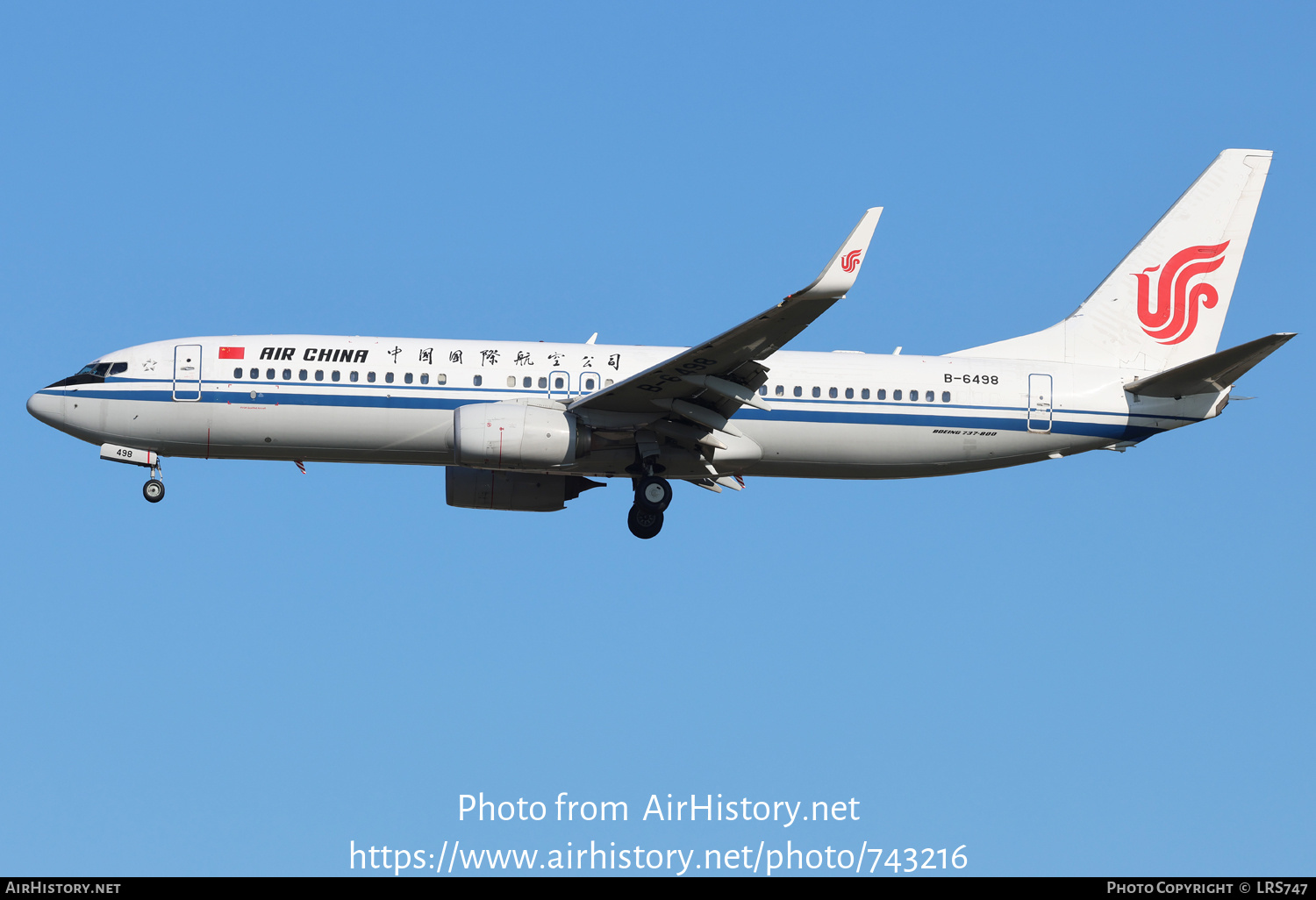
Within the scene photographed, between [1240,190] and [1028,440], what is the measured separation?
863 cm

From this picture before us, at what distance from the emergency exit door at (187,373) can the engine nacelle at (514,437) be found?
18.8 ft

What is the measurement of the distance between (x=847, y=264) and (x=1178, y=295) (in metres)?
12.6

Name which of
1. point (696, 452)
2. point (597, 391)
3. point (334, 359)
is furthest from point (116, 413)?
point (696, 452)

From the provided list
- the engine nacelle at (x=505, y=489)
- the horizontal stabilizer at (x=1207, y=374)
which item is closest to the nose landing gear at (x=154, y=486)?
the engine nacelle at (x=505, y=489)

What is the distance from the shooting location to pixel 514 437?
3050 centimetres

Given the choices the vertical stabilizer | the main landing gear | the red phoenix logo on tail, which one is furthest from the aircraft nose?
the red phoenix logo on tail

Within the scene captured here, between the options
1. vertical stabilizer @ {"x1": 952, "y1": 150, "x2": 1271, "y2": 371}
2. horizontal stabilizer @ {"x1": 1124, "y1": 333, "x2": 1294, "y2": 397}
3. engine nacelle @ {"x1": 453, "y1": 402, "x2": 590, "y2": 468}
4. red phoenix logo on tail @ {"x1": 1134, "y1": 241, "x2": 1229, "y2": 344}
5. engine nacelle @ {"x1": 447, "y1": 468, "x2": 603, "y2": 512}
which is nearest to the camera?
horizontal stabilizer @ {"x1": 1124, "y1": 333, "x2": 1294, "y2": 397}

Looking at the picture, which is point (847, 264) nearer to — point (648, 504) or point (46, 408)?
point (648, 504)

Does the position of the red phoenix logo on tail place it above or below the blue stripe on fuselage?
above

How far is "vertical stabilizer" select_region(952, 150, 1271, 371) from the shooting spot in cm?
3488

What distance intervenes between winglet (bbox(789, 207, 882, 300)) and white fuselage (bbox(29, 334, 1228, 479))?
580 centimetres

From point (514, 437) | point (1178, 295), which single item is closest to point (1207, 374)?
point (1178, 295)

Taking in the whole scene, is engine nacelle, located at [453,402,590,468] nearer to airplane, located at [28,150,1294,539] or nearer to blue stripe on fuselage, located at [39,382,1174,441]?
airplane, located at [28,150,1294,539]

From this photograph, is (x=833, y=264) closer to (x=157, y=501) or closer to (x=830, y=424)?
(x=830, y=424)
